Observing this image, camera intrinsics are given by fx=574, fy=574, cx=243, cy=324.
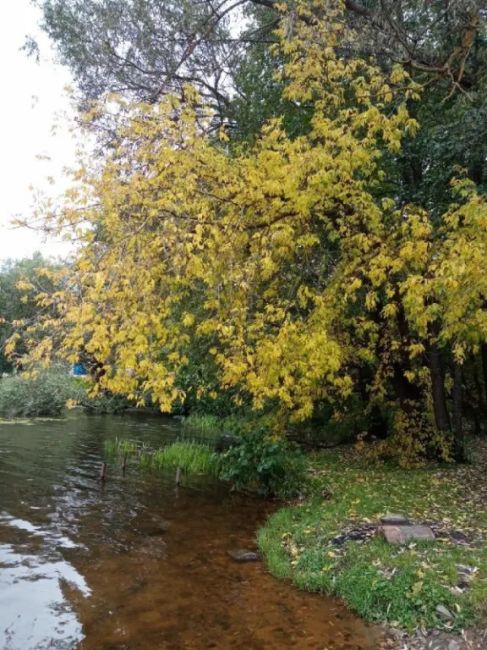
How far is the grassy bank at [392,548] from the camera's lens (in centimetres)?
571

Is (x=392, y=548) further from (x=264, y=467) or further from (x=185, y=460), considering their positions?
(x=185, y=460)

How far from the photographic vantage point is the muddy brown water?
5.70m

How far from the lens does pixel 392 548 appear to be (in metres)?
6.89

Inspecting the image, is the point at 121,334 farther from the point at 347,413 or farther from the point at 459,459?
the point at 347,413

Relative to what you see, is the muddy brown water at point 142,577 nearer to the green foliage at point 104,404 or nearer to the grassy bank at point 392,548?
the grassy bank at point 392,548

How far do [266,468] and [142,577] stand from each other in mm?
4267

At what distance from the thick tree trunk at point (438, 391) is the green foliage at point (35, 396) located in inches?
658

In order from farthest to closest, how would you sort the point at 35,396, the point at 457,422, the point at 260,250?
1. the point at 35,396
2. the point at 457,422
3. the point at 260,250

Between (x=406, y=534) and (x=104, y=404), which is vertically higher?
(x=104, y=404)

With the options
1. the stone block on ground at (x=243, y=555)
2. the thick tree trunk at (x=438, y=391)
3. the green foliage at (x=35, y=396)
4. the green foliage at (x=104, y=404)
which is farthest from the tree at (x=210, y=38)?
the green foliage at (x=104, y=404)

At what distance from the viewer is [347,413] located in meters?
16.1

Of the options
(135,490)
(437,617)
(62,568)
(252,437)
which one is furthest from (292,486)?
(437,617)

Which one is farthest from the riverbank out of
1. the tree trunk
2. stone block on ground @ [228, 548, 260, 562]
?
the tree trunk

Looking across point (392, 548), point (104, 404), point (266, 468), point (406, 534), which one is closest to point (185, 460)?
point (266, 468)
